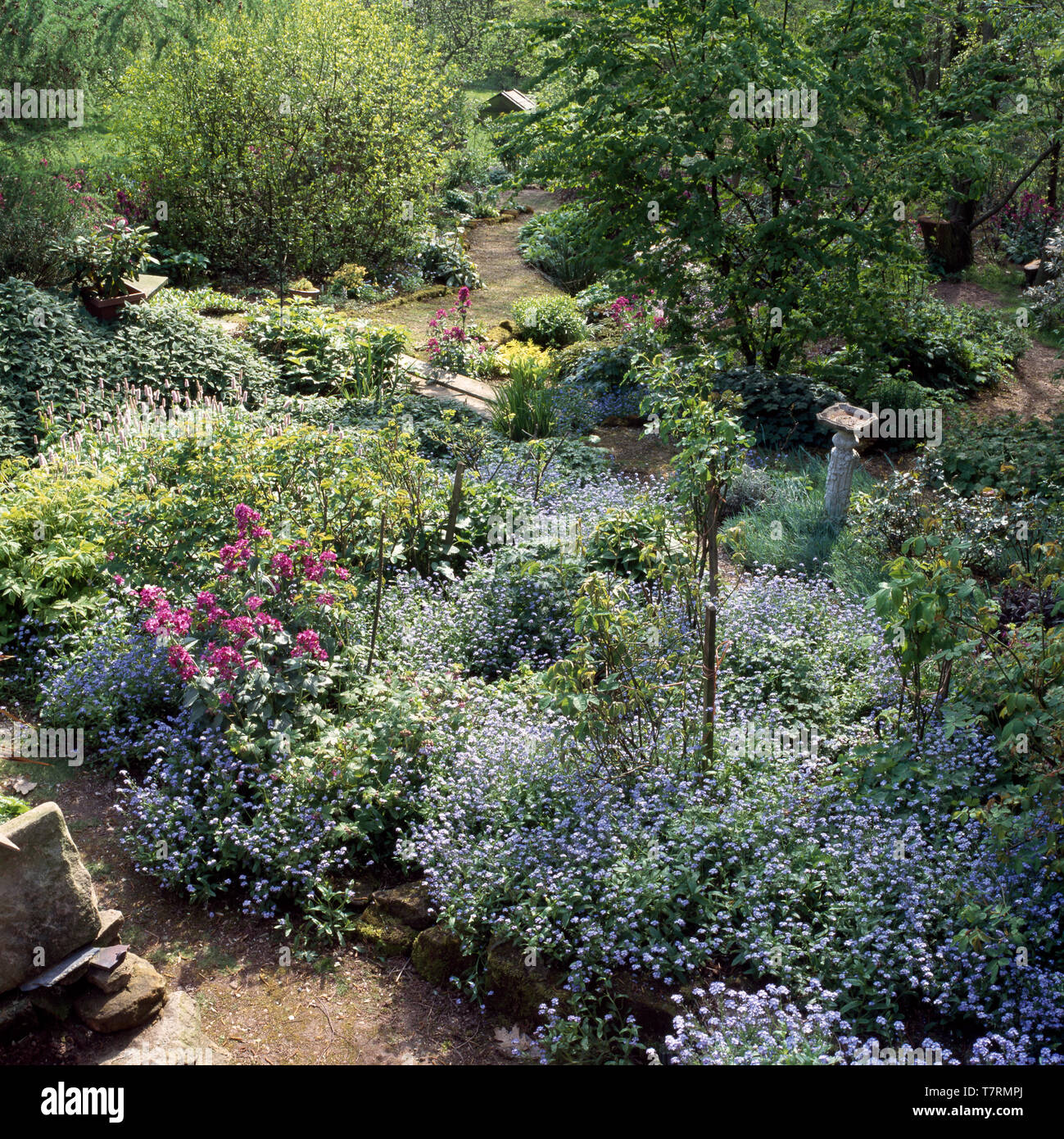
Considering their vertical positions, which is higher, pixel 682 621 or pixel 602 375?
pixel 602 375

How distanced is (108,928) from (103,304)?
7.10 metres

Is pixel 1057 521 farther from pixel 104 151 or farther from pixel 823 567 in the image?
pixel 104 151

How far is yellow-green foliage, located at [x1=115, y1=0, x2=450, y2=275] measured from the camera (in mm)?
13227

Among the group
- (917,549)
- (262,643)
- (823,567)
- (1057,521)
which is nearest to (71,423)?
(262,643)

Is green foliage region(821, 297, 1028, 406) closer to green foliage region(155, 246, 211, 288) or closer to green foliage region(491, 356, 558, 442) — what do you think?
green foliage region(491, 356, 558, 442)

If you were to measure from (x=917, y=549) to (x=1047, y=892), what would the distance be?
4.60 feet

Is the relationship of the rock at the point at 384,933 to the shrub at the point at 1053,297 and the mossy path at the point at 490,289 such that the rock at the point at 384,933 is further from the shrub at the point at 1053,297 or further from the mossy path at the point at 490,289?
the shrub at the point at 1053,297

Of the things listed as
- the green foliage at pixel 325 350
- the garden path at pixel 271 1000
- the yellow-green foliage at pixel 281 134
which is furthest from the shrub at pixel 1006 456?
the yellow-green foliage at pixel 281 134

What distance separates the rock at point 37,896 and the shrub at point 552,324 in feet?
32.8

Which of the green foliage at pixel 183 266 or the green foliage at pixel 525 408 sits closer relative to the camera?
the green foliage at pixel 525 408

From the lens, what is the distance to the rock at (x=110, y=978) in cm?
356

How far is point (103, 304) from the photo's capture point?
9.27 meters

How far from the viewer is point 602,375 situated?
10711 millimetres

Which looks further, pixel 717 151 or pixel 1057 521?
pixel 717 151
